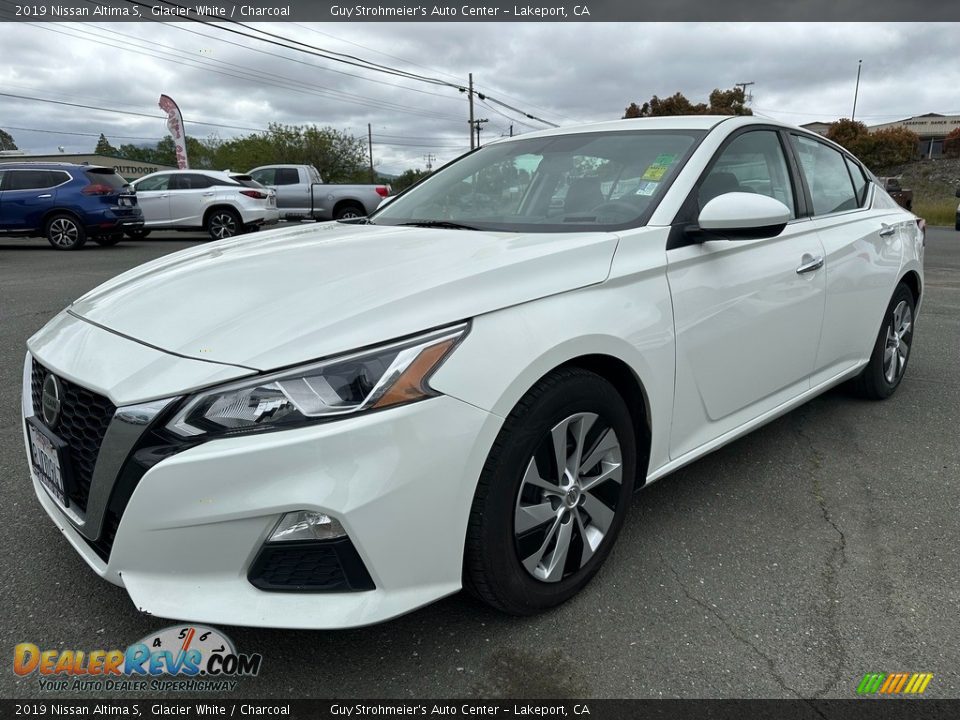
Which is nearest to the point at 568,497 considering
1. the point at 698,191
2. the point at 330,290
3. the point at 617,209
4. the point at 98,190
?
the point at 330,290

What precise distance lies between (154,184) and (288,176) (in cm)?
406

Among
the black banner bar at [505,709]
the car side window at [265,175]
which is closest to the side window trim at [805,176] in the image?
the black banner bar at [505,709]

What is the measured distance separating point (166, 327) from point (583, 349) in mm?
1180

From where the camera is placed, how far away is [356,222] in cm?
323

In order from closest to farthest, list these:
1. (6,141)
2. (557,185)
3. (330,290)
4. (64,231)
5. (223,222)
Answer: (330,290), (557,185), (64,231), (223,222), (6,141)

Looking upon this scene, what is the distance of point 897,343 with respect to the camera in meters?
4.05

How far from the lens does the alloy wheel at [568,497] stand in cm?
194

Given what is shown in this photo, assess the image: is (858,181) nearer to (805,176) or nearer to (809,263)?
(805,176)

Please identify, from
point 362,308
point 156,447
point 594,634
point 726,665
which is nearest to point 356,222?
point 362,308

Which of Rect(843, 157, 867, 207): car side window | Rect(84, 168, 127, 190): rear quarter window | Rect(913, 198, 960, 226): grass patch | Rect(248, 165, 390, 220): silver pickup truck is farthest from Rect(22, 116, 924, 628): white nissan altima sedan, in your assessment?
Rect(913, 198, 960, 226): grass patch

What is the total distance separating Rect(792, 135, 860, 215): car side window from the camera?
10.9 feet

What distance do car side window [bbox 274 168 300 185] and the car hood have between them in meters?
16.6

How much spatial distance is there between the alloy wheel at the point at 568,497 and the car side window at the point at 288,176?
690 inches

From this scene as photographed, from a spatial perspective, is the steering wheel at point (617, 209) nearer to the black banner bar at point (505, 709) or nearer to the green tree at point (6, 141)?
the black banner bar at point (505, 709)
